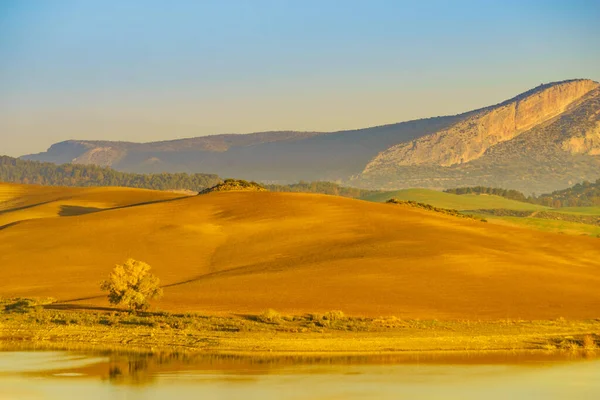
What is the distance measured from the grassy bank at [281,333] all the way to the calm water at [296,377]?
2.07m

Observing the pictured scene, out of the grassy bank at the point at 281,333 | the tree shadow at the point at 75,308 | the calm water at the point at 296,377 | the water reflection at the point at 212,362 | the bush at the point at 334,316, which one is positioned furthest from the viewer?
the tree shadow at the point at 75,308

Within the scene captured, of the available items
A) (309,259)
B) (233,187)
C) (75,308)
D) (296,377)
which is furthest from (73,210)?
(296,377)

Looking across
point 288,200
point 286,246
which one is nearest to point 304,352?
point 286,246

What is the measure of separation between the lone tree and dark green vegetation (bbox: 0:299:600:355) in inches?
40.8

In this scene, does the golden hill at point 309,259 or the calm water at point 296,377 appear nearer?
the calm water at point 296,377

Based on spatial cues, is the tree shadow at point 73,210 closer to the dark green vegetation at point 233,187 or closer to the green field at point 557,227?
the dark green vegetation at point 233,187

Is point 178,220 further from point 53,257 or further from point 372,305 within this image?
point 372,305

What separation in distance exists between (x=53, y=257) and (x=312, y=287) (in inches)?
1045

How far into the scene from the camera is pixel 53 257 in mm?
81875

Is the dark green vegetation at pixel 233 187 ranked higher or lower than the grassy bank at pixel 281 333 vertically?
higher

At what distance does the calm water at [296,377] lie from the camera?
3466 centimetres

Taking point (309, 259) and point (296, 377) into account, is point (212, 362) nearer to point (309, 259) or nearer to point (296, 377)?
point (296, 377)

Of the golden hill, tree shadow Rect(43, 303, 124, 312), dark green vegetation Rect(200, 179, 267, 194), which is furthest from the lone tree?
dark green vegetation Rect(200, 179, 267, 194)

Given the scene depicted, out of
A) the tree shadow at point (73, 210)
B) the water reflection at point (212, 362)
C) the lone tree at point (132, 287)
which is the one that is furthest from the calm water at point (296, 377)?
the tree shadow at point (73, 210)
